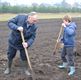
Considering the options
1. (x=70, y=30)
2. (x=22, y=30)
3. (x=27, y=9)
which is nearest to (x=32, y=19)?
(x=22, y=30)

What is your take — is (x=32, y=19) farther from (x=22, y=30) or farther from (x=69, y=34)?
(x=69, y=34)

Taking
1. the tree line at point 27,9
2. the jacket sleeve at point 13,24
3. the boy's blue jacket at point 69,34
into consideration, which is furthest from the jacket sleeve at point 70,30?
the tree line at point 27,9

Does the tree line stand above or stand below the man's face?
below

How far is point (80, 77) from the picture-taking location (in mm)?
8070

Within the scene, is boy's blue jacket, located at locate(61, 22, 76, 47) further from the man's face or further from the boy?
the man's face

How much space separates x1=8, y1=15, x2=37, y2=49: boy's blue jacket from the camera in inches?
305

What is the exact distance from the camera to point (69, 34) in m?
7.94

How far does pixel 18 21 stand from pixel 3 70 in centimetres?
164

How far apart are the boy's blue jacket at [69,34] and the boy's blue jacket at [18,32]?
0.82m

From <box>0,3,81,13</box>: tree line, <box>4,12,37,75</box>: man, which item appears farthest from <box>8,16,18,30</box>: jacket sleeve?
<box>0,3,81,13</box>: tree line

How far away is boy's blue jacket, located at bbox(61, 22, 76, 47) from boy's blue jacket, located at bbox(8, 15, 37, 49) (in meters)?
0.82

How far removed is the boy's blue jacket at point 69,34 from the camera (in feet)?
25.9

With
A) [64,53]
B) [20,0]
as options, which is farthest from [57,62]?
[20,0]

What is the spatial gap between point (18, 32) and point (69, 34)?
130 centimetres
